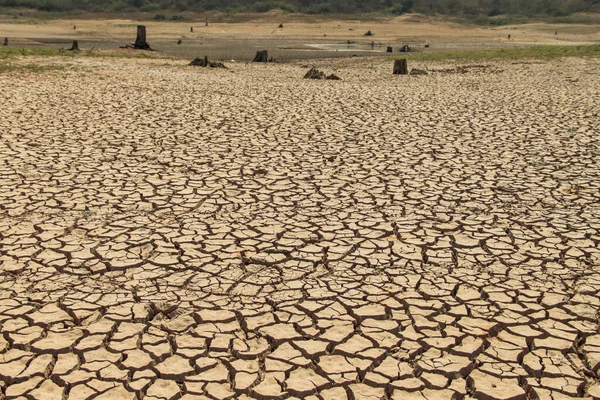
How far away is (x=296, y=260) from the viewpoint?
177 inches

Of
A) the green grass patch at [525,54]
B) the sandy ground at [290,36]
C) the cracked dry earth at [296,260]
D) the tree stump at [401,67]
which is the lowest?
the cracked dry earth at [296,260]

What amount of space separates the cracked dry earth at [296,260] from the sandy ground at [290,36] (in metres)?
19.1

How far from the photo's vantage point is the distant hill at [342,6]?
213 ft

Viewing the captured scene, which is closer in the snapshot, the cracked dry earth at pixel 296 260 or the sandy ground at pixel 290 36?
the cracked dry earth at pixel 296 260

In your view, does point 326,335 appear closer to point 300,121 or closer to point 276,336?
point 276,336

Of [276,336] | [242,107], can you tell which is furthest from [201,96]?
[276,336]

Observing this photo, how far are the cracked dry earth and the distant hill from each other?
60.2 metres

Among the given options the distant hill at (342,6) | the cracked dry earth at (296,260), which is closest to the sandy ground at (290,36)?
the distant hill at (342,6)

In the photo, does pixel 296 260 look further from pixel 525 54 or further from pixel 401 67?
pixel 525 54

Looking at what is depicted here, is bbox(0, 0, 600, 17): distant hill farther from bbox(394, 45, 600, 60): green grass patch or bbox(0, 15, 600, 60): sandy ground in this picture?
bbox(394, 45, 600, 60): green grass patch

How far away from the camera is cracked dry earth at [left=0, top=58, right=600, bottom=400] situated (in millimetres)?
3133

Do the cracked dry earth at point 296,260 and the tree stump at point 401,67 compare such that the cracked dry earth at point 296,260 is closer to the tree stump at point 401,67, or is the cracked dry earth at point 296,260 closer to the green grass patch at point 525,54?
the tree stump at point 401,67

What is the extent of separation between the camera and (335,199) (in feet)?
19.6

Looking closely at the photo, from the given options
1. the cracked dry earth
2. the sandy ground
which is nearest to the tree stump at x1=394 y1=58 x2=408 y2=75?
the sandy ground
